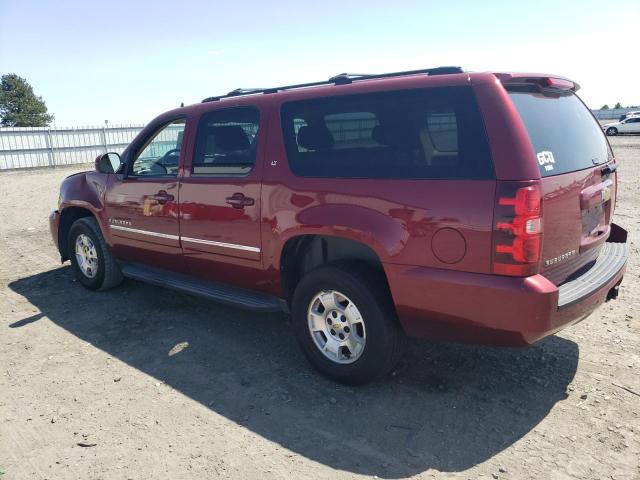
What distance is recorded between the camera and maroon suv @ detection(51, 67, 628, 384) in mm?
2773

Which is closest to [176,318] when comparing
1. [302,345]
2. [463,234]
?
[302,345]

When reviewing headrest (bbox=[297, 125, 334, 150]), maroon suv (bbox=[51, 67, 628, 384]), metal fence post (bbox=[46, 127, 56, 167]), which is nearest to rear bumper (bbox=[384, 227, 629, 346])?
maroon suv (bbox=[51, 67, 628, 384])

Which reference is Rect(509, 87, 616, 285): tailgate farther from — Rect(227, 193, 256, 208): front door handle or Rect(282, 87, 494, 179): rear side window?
Rect(227, 193, 256, 208): front door handle

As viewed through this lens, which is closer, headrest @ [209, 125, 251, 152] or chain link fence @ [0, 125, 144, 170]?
headrest @ [209, 125, 251, 152]

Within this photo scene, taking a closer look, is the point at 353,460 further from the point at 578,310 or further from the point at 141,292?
the point at 141,292

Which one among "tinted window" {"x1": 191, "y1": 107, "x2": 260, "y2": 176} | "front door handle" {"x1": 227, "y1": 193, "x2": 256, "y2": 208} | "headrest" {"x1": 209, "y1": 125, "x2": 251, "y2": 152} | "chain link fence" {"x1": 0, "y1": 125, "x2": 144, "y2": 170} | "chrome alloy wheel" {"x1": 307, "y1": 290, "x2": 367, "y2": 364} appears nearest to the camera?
"chrome alloy wheel" {"x1": 307, "y1": 290, "x2": 367, "y2": 364}

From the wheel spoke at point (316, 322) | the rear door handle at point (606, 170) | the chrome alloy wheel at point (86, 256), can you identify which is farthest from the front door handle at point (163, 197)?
the rear door handle at point (606, 170)

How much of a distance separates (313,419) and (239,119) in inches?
94.7

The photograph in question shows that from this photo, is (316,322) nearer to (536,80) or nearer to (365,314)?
(365,314)

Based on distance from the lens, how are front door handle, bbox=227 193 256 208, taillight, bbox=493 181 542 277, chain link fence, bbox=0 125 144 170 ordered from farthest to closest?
1. chain link fence, bbox=0 125 144 170
2. front door handle, bbox=227 193 256 208
3. taillight, bbox=493 181 542 277

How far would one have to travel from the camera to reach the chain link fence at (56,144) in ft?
76.4

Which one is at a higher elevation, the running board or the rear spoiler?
the rear spoiler

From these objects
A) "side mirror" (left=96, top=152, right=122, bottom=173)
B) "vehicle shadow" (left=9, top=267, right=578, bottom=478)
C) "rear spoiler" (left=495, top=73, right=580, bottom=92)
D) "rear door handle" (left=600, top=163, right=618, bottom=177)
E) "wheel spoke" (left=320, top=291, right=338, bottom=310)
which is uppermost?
"rear spoiler" (left=495, top=73, right=580, bottom=92)

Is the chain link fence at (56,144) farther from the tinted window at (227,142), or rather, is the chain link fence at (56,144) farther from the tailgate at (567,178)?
the tailgate at (567,178)
